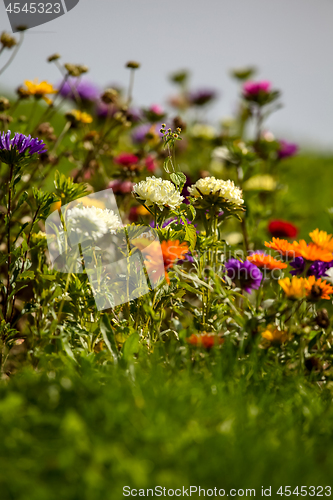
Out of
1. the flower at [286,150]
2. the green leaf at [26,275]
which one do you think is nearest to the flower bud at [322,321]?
the green leaf at [26,275]

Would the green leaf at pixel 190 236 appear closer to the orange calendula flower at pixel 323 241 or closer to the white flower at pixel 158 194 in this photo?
the white flower at pixel 158 194

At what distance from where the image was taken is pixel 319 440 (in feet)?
2.39

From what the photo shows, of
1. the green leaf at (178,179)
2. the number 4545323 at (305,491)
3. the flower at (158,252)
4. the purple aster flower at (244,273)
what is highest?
the green leaf at (178,179)

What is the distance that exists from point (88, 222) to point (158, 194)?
7.3 inches

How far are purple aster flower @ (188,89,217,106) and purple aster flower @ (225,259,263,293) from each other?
2.67 m

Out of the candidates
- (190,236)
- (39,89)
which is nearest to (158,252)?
(190,236)

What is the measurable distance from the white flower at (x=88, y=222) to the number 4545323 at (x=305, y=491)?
65 centimetres

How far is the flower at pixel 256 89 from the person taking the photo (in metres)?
2.20

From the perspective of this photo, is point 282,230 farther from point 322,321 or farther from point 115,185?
point 322,321

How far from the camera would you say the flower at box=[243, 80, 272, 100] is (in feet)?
7.22

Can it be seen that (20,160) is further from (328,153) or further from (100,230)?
(328,153)

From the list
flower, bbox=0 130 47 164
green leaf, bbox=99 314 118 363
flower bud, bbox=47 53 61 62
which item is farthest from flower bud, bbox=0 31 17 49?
green leaf, bbox=99 314 118 363

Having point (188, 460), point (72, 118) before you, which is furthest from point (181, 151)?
point (188, 460)

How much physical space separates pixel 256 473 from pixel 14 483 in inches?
13.5
